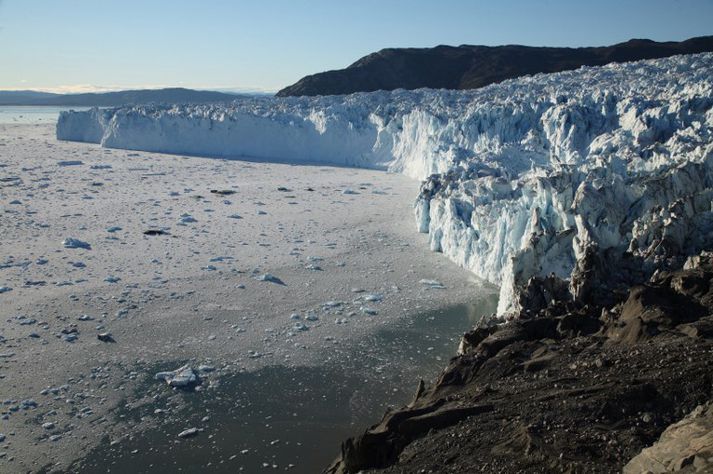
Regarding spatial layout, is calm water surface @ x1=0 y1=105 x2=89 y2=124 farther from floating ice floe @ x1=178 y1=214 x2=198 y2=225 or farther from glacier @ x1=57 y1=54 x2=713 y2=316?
floating ice floe @ x1=178 y1=214 x2=198 y2=225

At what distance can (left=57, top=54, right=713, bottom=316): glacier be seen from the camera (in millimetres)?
9859

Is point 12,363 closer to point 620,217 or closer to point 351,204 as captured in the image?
point 620,217

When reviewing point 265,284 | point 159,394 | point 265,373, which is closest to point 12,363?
point 159,394

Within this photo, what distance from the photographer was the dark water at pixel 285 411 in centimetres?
692

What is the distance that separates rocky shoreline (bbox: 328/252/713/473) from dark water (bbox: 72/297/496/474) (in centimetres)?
89

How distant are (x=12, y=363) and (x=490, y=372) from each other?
672 cm

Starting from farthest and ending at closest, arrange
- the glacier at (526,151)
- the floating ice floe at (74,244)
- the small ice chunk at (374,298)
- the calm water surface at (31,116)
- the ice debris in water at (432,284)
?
the calm water surface at (31,116)
the floating ice floe at (74,244)
the ice debris in water at (432,284)
the small ice chunk at (374,298)
the glacier at (526,151)

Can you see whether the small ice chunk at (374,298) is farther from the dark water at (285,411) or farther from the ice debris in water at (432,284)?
the dark water at (285,411)

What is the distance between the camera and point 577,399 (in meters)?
5.50

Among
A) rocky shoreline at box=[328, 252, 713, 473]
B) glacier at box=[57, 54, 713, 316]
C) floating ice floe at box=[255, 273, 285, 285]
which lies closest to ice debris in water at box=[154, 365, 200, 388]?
rocky shoreline at box=[328, 252, 713, 473]

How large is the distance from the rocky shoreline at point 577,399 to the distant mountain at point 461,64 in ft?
135

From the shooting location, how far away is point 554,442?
4.96 meters

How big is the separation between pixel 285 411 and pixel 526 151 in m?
13.5

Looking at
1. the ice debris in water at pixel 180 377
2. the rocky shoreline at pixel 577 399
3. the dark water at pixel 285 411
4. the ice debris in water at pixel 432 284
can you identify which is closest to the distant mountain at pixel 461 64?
the ice debris in water at pixel 432 284
